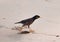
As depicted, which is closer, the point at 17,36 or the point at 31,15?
the point at 17,36

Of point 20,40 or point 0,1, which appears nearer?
point 20,40

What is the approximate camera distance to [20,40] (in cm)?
672

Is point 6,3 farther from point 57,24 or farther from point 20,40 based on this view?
point 20,40

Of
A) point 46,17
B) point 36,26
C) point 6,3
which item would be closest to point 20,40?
point 36,26

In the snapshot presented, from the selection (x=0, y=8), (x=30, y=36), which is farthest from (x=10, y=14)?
(x=30, y=36)

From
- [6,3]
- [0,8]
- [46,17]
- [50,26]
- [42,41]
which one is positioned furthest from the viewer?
[6,3]

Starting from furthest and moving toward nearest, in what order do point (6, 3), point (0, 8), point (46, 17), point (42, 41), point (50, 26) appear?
point (6, 3), point (0, 8), point (46, 17), point (50, 26), point (42, 41)

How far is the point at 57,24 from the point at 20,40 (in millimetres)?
1686

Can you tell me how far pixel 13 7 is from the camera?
401 inches

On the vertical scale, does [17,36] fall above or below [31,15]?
below

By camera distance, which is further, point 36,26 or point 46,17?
point 46,17

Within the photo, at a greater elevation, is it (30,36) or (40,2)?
(40,2)

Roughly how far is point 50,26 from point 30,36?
1.03 metres

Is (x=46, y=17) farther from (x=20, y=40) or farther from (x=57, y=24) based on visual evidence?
(x=20, y=40)
